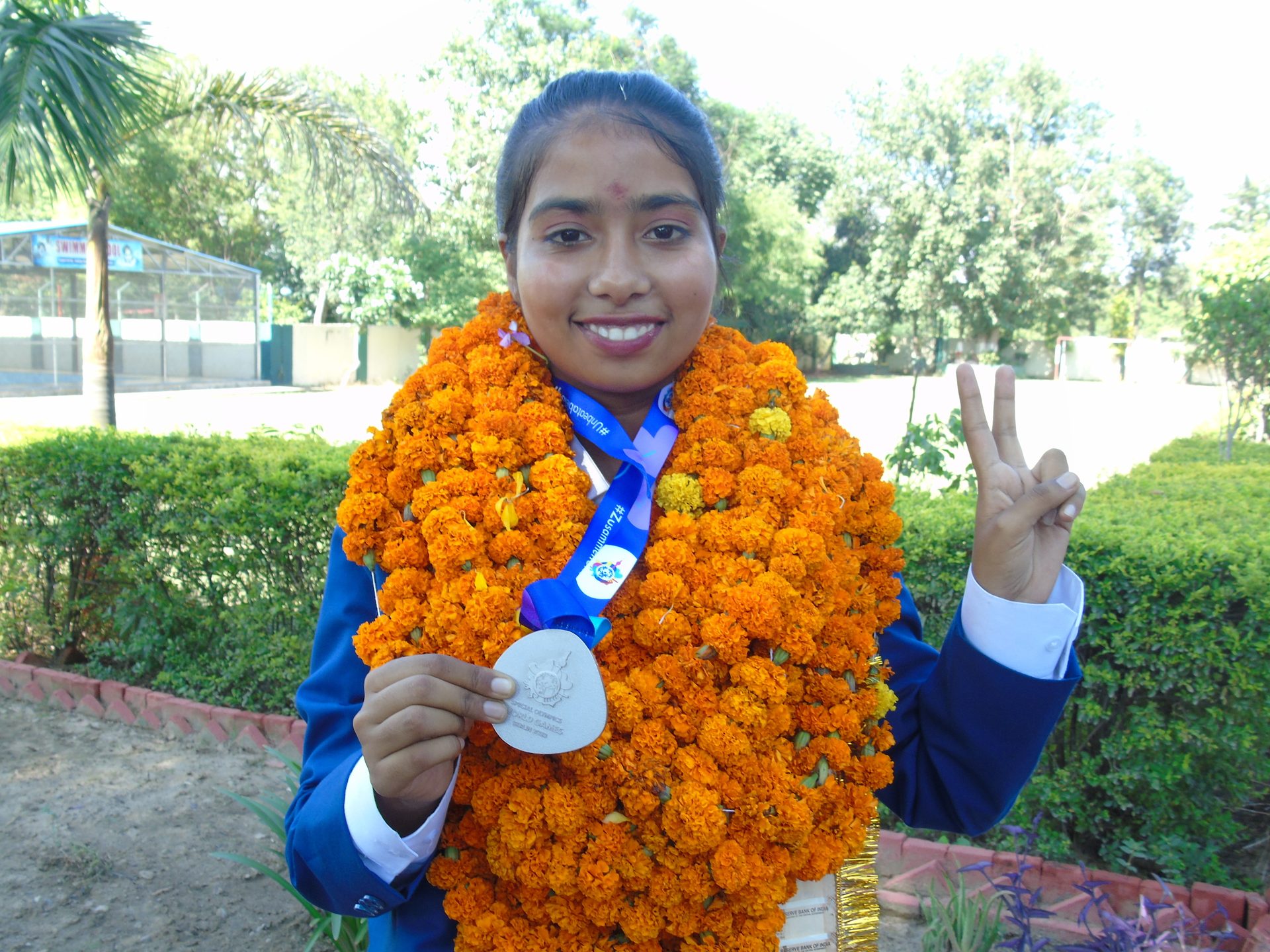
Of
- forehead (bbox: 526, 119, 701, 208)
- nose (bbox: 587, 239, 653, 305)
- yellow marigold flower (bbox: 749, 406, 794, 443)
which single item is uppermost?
forehead (bbox: 526, 119, 701, 208)

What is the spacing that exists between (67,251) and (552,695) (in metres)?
23.8

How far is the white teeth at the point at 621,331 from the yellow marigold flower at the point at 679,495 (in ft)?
0.83

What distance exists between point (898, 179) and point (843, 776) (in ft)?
140

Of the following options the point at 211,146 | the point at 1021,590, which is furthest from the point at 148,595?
the point at 211,146

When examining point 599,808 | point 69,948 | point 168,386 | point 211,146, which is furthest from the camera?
point 168,386

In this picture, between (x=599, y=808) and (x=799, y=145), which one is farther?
(x=799, y=145)

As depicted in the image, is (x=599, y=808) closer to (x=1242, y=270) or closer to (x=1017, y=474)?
(x=1017, y=474)

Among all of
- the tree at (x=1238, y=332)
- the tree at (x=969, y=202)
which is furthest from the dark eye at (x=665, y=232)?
the tree at (x=969, y=202)

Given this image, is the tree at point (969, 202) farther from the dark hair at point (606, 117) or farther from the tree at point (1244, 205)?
the dark hair at point (606, 117)

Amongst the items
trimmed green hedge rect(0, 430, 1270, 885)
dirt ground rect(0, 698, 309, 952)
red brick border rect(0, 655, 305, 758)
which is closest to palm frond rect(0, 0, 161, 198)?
trimmed green hedge rect(0, 430, 1270, 885)

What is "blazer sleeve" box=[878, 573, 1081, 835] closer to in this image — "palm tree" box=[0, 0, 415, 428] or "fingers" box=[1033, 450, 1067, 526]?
"fingers" box=[1033, 450, 1067, 526]

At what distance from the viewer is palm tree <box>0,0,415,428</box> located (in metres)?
6.29

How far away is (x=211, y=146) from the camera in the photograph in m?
9.11

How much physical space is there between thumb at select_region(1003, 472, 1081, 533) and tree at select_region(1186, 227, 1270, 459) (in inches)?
317
